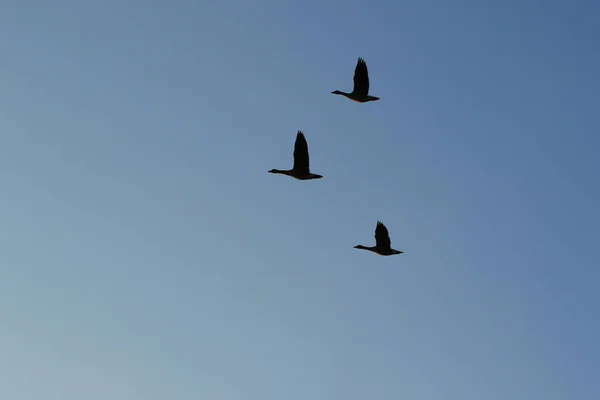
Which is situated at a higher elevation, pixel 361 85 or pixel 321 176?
pixel 361 85

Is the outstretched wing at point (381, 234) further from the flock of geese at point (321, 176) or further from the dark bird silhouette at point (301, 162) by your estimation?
the dark bird silhouette at point (301, 162)

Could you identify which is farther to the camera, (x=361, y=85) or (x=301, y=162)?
(x=361, y=85)

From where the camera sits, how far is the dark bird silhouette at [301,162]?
59.3 metres

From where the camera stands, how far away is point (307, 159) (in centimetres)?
5994

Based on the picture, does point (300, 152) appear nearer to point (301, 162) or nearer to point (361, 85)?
point (301, 162)

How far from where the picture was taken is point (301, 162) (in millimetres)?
59938

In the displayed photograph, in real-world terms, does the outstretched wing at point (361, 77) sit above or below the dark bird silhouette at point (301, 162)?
above

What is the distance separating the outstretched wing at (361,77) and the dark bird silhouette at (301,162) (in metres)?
7.20

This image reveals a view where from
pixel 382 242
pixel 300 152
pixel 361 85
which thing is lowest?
pixel 382 242

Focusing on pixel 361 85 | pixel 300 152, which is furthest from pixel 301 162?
pixel 361 85

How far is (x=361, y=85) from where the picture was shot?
64.4 metres

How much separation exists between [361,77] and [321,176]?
7.68 m

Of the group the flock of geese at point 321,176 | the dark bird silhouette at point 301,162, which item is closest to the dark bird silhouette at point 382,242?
the flock of geese at point 321,176

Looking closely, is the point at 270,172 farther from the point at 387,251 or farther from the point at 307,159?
the point at 387,251
